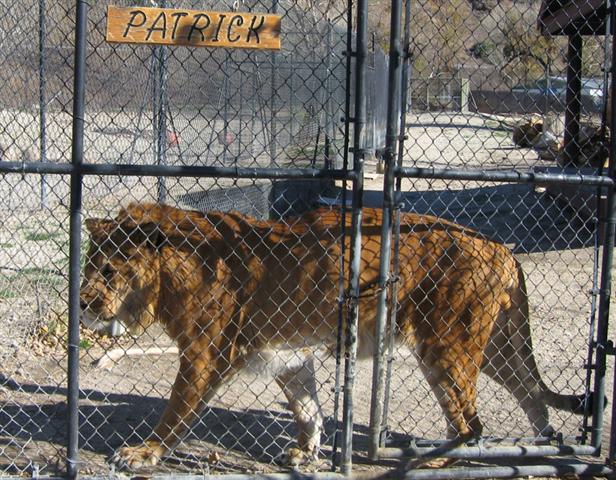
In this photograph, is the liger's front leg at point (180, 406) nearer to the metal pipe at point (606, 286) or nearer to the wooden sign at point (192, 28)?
the wooden sign at point (192, 28)

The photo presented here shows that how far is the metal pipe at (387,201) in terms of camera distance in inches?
150

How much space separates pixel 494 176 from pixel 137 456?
252 cm

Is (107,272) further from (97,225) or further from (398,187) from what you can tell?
(398,187)

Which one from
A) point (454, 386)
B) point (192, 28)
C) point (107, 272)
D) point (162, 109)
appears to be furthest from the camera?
point (162, 109)

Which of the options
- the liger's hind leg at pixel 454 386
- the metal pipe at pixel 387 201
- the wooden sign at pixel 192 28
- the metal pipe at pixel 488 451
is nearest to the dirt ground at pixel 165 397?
the metal pipe at pixel 488 451

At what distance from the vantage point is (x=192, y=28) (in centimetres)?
367

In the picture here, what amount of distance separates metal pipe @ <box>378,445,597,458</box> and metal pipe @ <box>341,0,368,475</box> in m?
0.32

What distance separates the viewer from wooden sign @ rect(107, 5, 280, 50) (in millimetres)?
3602

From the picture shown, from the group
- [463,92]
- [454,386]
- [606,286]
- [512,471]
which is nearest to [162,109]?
[463,92]

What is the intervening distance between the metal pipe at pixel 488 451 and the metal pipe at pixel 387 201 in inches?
6.1

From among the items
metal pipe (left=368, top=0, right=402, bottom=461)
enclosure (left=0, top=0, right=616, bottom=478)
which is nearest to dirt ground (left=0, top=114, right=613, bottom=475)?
enclosure (left=0, top=0, right=616, bottom=478)

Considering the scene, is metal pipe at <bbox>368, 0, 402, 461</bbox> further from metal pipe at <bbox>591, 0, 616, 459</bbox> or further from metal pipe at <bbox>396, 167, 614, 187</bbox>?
metal pipe at <bbox>591, 0, 616, 459</bbox>

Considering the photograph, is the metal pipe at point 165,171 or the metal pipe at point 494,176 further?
the metal pipe at point 494,176

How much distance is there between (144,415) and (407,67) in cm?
299
